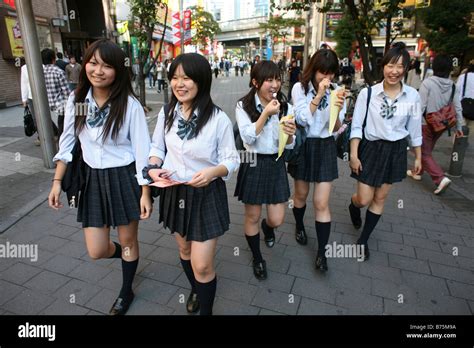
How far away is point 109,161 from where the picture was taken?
7.25ft

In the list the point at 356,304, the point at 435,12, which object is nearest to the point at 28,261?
the point at 356,304

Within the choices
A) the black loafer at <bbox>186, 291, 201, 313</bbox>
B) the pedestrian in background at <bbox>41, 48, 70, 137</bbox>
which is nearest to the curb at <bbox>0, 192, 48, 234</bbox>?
the pedestrian in background at <bbox>41, 48, 70, 137</bbox>

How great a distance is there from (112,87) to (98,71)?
0.49 feet

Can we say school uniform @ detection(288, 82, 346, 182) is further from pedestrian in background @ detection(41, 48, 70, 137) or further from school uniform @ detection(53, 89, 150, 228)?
pedestrian in background @ detection(41, 48, 70, 137)

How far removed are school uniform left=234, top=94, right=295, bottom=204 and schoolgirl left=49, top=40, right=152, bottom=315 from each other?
798 mm

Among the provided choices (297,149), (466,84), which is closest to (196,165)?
(297,149)

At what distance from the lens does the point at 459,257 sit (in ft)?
10.7

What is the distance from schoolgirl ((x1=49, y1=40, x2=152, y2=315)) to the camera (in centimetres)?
213

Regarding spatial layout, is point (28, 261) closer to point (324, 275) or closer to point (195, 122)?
point (195, 122)

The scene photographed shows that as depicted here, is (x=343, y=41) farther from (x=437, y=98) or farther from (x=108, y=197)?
(x=108, y=197)

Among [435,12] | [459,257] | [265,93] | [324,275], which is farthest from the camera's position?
[435,12]

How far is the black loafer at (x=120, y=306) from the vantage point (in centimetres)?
245

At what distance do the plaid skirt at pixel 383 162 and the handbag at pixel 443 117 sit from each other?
2.13 meters
